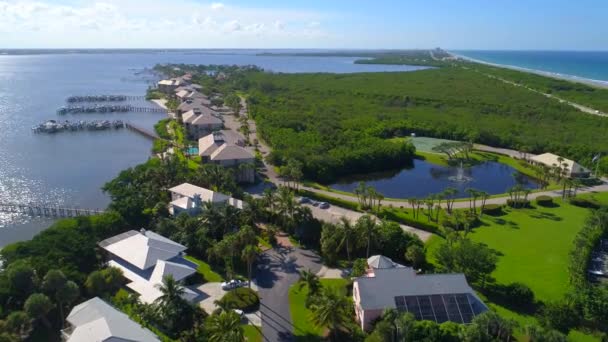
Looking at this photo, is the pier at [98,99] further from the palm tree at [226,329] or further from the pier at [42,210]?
the palm tree at [226,329]

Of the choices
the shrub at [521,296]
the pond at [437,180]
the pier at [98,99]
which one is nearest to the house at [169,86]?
the pier at [98,99]

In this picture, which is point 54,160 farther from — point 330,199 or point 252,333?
point 252,333

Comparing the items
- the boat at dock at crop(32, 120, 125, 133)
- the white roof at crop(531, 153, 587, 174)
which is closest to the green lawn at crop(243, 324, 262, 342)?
the white roof at crop(531, 153, 587, 174)

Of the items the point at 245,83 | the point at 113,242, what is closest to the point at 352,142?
the point at 113,242

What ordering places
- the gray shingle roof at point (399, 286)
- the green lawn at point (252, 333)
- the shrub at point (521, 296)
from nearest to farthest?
the green lawn at point (252, 333) → the gray shingle roof at point (399, 286) → the shrub at point (521, 296)

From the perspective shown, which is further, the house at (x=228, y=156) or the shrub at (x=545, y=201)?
the house at (x=228, y=156)

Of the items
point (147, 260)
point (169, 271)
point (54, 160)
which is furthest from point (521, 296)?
point (54, 160)

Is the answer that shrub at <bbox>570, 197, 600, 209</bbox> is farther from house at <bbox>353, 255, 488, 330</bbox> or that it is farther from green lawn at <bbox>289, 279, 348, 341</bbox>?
green lawn at <bbox>289, 279, 348, 341</bbox>
